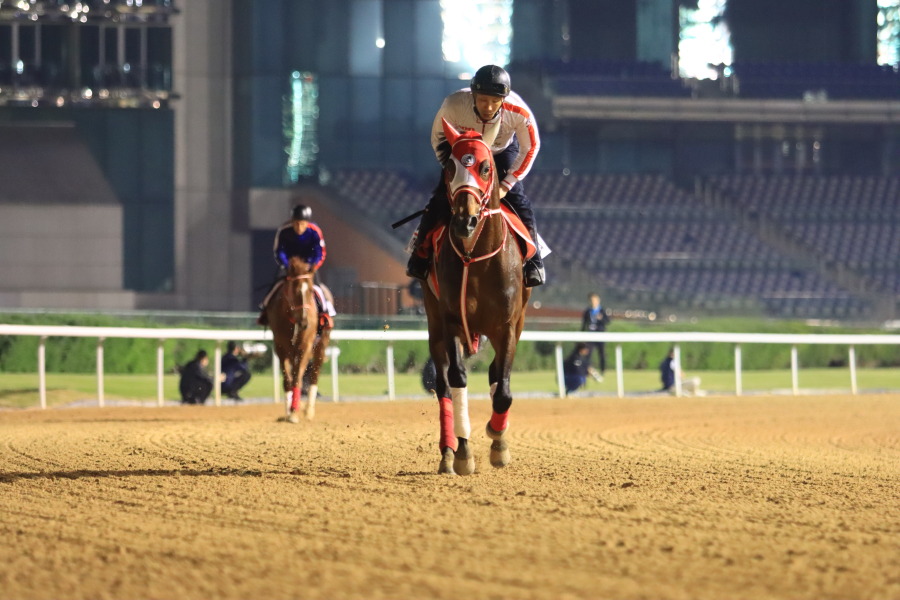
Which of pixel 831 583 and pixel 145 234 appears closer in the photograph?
pixel 831 583

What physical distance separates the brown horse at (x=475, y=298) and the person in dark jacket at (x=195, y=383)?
30.1ft

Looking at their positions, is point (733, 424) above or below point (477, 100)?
below

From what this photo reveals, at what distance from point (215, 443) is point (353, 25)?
28951 millimetres

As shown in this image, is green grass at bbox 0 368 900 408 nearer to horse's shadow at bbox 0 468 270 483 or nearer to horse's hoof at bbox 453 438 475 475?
horse's shadow at bbox 0 468 270 483

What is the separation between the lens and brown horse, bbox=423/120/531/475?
7371mm

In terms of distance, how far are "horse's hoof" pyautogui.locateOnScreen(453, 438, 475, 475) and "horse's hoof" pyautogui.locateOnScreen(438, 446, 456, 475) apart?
3 cm

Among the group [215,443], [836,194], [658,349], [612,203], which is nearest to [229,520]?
[215,443]

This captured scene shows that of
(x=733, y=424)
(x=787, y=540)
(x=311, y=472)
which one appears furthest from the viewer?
(x=733, y=424)

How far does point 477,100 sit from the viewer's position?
7.65m

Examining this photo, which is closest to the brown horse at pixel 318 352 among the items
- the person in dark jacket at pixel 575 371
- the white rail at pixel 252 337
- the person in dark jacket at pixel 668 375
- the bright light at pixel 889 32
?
the white rail at pixel 252 337

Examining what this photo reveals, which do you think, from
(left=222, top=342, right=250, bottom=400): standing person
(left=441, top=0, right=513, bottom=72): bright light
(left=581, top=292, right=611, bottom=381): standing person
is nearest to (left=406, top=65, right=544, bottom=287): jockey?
(left=222, top=342, right=250, bottom=400): standing person

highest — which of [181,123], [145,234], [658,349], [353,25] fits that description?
[353,25]

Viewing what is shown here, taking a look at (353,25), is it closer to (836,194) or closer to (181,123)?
(181,123)

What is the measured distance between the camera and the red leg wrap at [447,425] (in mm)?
7680
